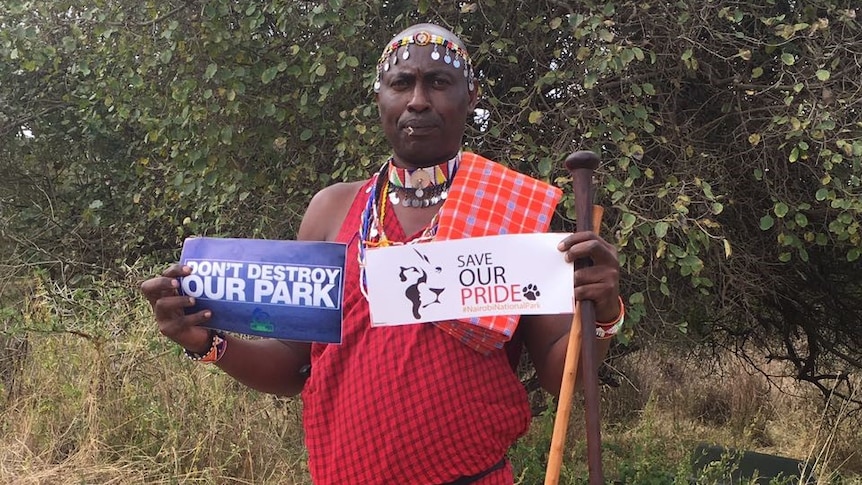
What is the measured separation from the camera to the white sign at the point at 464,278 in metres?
1.30

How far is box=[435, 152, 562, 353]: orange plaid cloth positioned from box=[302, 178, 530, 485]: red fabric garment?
0.05 metres

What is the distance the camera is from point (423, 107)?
1489 millimetres

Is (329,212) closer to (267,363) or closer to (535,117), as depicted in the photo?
(267,363)

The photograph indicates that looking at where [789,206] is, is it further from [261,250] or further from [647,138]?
[261,250]

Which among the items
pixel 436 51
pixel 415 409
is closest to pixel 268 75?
pixel 436 51

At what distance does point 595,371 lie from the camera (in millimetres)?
1229

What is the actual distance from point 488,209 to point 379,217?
253mm

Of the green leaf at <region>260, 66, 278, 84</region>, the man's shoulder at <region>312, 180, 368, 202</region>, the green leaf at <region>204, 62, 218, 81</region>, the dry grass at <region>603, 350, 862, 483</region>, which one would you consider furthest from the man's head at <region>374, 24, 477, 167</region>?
the dry grass at <region>603, 350, 862, 483</region>

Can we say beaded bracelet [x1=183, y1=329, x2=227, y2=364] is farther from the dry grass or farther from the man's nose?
the dry grass

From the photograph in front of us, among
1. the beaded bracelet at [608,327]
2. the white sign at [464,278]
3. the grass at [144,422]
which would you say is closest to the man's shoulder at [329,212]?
the white sign at [464,278]

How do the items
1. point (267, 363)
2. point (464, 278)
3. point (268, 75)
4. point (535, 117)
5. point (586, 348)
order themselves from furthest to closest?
1. point (268, 75)
2. point (535, 117)
3. point (267, 363)
4. point (464, 278)
5. point (586, 348)

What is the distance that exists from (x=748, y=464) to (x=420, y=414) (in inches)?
139

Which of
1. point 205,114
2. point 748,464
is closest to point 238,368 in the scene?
point 205,114

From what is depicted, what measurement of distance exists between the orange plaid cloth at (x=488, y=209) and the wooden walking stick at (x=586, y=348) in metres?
0.14
